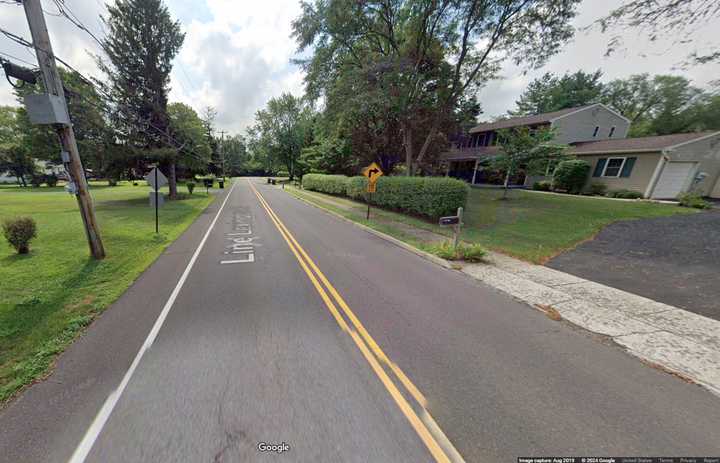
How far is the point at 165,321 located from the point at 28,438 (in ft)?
6.19

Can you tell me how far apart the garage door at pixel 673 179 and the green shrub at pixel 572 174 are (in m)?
4.08

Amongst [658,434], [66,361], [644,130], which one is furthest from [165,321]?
[644,130]

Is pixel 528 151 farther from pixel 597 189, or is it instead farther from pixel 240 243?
pixel 240 243

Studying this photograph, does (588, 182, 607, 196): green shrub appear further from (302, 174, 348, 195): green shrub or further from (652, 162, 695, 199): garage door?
(302, 174, 348, 195): green shrub

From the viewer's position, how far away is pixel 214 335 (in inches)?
140

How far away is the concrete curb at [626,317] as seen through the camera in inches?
128

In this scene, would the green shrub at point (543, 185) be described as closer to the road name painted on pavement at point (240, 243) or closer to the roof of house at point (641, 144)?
the roof of house at point (641, 144)

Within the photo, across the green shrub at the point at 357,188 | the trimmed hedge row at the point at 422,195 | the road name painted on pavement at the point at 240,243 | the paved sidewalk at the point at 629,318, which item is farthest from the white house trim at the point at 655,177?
the road name painted on pavement at the point at 240,243

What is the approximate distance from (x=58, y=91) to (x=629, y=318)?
41.5 feet

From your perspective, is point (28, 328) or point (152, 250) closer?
point (28, 328)

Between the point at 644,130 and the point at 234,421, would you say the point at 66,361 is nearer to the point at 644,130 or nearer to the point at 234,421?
the point at 234,421

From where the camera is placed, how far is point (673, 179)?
17281 mm

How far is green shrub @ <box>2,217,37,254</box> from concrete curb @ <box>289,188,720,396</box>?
1151 centimetres

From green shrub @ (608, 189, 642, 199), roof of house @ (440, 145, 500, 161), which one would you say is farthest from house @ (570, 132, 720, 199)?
roof of house @ (440, 145, 500, 161)
